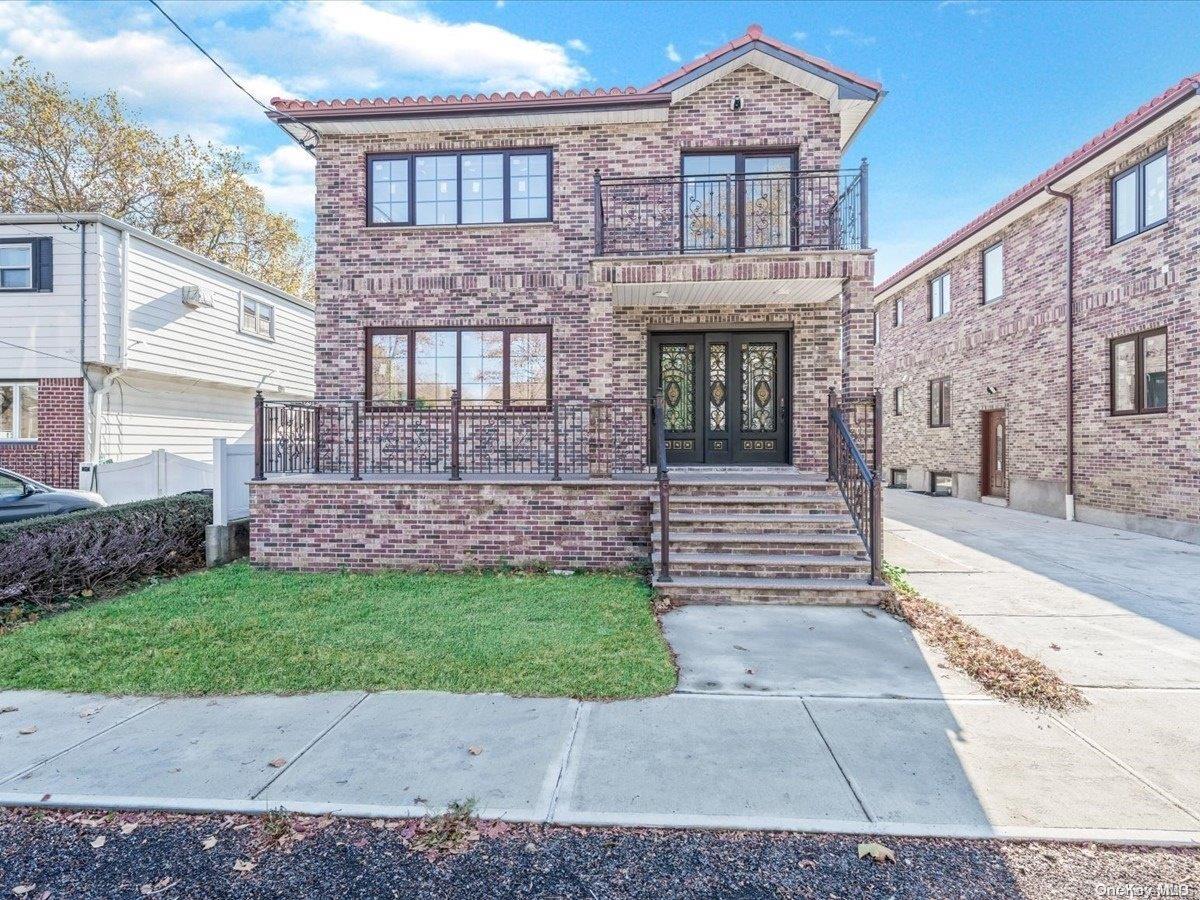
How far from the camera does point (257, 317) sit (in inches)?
627

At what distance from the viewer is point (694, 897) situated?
228 cm

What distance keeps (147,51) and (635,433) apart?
16655 millimetres

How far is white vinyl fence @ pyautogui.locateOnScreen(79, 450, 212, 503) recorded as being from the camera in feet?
36.7

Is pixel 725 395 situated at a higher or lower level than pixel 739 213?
lower

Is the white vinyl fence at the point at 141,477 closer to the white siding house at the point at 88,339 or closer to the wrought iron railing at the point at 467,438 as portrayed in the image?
the white siding house at the point at 88,339

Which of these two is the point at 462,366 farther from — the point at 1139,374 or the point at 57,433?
the point at 1139,374

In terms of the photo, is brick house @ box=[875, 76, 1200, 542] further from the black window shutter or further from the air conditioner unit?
the black window shutter

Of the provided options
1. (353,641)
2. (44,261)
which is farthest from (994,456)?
(44,261)

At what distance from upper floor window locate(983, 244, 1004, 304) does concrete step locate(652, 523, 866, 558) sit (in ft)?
38.3

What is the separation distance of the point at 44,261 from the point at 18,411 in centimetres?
302

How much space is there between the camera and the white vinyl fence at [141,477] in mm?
11172

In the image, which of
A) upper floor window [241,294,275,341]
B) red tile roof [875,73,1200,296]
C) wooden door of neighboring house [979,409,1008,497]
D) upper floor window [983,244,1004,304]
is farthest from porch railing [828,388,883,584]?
upper floor window [241,294,275,341]

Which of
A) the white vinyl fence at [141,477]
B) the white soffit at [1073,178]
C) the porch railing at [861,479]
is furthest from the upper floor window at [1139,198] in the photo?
the white vinyl fence at [141,477]

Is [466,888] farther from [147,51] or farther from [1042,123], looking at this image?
[147,51]
